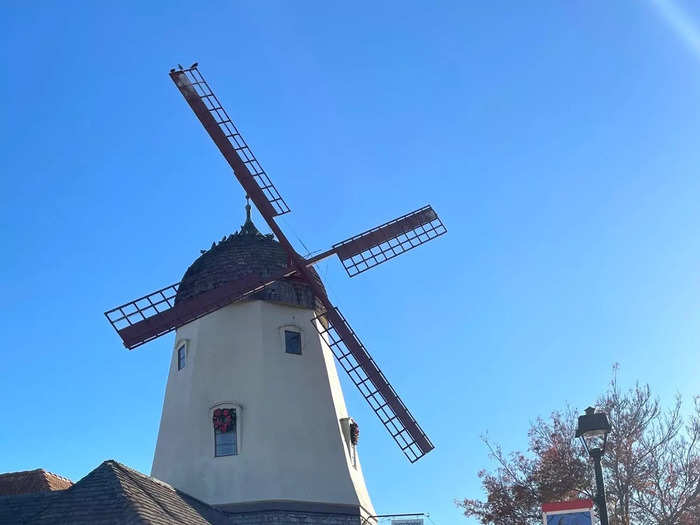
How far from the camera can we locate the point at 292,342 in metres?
23.3

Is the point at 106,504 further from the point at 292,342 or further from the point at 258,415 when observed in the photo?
the point at 292,342

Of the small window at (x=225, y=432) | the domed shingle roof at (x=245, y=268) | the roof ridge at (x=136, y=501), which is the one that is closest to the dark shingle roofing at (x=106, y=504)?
the roof ridge at (x=136, y=501)

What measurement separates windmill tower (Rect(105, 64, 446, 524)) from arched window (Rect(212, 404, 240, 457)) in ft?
0.08

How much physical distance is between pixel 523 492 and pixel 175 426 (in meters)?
8.98

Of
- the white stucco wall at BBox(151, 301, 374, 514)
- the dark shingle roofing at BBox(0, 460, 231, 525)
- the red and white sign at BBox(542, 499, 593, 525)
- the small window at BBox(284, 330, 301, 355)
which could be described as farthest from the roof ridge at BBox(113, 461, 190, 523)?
the red and white sign at BBox(542, 499, 593, 525)

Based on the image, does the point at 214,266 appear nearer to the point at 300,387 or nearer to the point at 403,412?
the point at 300,387

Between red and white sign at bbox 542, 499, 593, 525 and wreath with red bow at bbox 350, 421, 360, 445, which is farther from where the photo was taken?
wreath with red bow at bbox 350, 421, 360, 445

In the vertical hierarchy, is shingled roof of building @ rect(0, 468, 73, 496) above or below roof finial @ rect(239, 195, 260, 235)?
below

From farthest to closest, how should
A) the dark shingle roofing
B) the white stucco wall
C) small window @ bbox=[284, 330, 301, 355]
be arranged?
small window @ bbox=[284, 330, 301, 355], the white stucco wall, the dark shingle roofing

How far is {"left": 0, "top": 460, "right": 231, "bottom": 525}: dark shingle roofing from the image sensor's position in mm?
15539

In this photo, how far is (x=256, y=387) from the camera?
22.2 meters

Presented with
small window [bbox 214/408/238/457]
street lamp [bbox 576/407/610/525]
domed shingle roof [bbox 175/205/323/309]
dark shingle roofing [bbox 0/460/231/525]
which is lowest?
street lamp [bbox 576/407/610/525]

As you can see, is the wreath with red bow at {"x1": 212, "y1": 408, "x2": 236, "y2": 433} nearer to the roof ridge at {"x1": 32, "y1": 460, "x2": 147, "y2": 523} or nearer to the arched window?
the arched window

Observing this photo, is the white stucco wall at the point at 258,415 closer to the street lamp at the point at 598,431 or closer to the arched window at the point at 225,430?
the arched window at the point at 225,430
